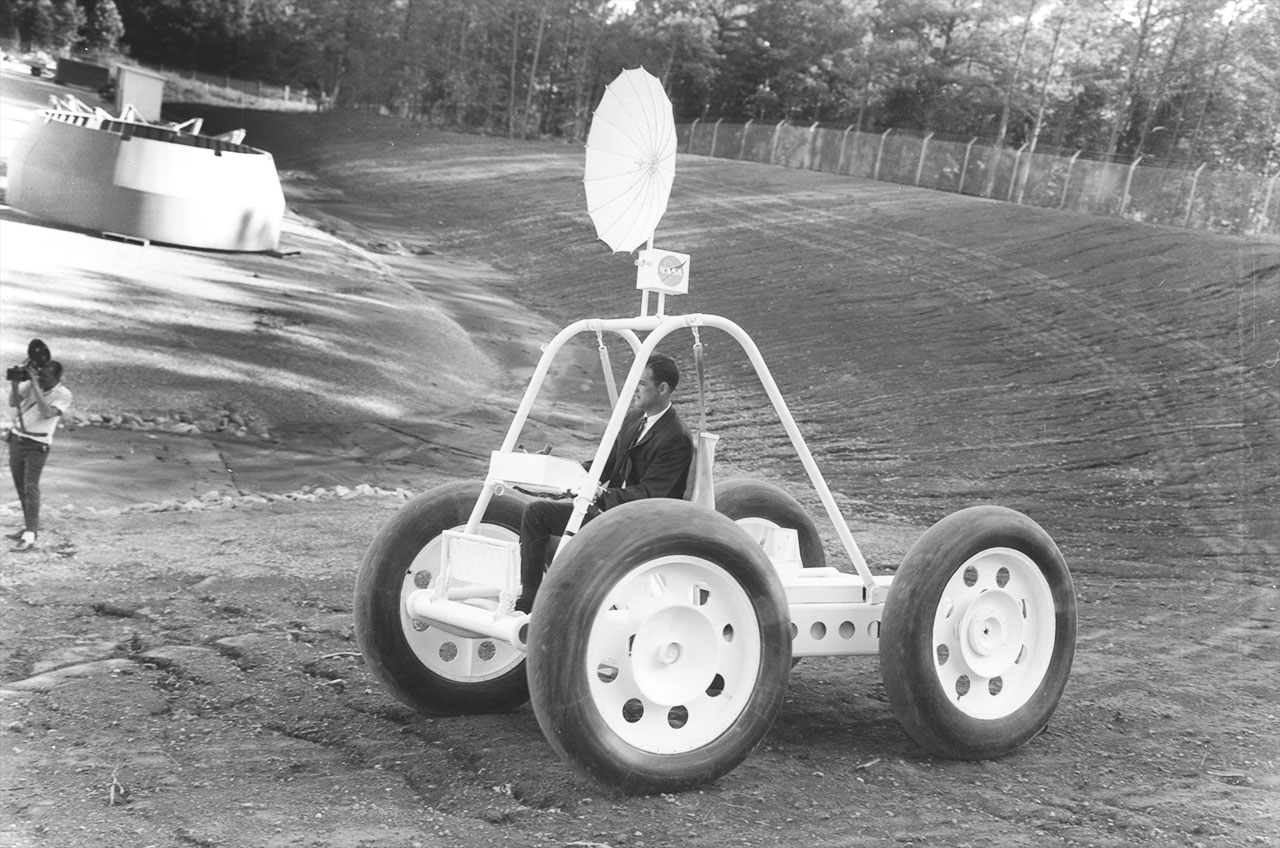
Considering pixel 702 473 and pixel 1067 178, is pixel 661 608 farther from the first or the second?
pixel 1067 178

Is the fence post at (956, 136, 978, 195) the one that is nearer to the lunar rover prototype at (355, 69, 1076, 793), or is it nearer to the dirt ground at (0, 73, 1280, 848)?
the dirt ground at (0, 73, 1280, 848)

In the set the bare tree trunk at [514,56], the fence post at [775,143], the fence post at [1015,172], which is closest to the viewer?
the bare tree trunk at [514,56]

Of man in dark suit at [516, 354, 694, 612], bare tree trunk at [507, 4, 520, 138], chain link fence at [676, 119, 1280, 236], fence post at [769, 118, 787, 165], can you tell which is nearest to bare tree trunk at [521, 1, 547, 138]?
bare tree trunk at [507, 4, 520, 138]

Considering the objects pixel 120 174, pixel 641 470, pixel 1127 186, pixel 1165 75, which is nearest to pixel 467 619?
pixel 641 470

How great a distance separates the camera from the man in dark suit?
4.07 m

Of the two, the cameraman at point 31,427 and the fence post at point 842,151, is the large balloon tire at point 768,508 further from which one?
the fence post at point 842,151

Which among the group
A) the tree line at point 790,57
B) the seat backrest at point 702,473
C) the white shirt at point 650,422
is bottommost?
the seat backrest at point 702,473

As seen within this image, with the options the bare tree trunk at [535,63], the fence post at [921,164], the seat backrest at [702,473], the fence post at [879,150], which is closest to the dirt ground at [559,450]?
the fence post at [879,150]

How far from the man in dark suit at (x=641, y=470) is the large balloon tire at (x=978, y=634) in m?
0.85

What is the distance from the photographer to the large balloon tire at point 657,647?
358 centimetres

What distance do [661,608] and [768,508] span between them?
5.28 ft

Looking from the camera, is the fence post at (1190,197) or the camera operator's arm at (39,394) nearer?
the camera operator's arm at (39,394)

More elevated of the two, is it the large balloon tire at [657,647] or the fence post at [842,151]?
the fence post at [842,151]

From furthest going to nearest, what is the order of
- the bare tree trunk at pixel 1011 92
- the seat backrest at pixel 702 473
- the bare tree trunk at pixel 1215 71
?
the bare tree trunk at pixel 1011 92 < the bare tree trunk at pixel 1215 71 < the seat backrest at pixel 702 473
